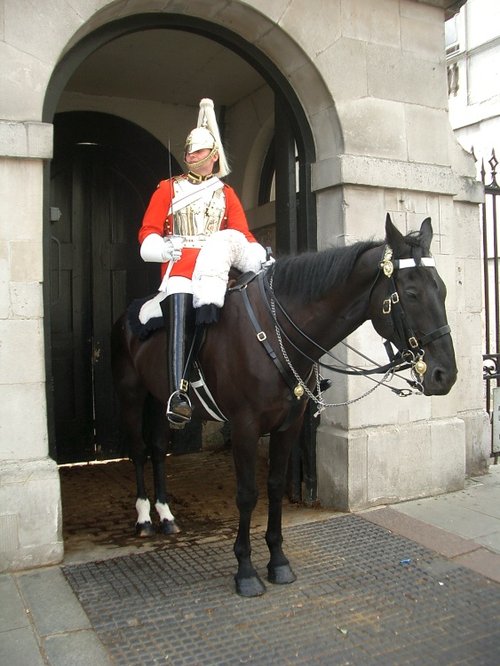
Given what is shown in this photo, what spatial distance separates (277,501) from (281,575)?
43 cm

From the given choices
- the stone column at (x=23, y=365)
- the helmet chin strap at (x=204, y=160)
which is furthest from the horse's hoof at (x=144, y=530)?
the helmet chin strap at (x=204, y=160)

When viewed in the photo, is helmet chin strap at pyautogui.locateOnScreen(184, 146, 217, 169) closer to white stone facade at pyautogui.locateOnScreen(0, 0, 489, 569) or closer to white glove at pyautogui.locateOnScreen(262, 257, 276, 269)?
white glove at pyautogui.locateOnScreen(262, 257, 276, 269)

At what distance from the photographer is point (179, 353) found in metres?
3.84

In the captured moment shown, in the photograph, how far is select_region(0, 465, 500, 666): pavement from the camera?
297 cm

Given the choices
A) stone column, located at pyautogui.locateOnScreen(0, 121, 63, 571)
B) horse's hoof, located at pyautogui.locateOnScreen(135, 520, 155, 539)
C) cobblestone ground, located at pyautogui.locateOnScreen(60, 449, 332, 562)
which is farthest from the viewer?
horse's hoof, located at pyautogui.locateOnScreen(135, 520, 155, 539)

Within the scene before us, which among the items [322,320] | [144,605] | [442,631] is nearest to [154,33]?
[322,320]

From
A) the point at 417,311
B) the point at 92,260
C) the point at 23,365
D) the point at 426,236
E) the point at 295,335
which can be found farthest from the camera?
the point at 92,260

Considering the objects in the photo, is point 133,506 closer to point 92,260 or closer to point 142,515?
point 142,515

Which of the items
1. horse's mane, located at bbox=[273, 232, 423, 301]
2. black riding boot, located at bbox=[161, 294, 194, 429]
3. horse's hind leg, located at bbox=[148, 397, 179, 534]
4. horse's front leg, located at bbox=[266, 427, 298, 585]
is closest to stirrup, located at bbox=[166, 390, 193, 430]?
black riding boot, located at bbox=[161, 294, 194, 429]

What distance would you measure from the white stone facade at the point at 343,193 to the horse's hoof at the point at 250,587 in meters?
1.26

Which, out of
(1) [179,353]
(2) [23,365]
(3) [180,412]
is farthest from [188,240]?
(2) [23,365]

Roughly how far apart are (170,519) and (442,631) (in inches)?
88.6

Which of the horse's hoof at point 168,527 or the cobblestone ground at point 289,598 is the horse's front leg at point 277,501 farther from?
the horse's hoof at point 168,527

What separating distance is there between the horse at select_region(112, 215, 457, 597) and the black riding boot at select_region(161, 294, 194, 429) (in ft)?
0.45
